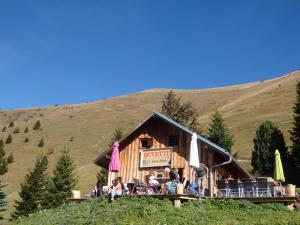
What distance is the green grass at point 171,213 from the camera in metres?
17.3

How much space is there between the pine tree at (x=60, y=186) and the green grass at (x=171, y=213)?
18.1 m

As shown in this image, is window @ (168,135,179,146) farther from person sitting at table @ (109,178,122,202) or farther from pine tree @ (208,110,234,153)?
pine tree @ (208,110,234,153)

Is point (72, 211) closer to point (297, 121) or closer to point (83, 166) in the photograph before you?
point (297, 121)

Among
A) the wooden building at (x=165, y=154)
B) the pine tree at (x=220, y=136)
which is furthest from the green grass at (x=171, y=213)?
the pine tree at (x=220, y=136)

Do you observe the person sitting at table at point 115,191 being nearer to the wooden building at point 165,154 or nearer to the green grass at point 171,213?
the green grass at point 171,213

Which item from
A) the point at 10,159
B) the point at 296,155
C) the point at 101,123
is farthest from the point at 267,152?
the point at 101,123

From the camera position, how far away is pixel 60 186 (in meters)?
40.4

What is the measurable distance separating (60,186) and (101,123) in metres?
53.1

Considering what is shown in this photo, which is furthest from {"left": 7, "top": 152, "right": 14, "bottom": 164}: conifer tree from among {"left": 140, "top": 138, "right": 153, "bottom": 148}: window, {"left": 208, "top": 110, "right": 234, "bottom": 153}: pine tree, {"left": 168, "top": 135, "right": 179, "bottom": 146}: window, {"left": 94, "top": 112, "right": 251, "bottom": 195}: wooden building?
{"left": 168, "top": 135, "right": 179, "bottom": 146}: window

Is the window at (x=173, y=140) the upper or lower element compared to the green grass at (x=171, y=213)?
upper

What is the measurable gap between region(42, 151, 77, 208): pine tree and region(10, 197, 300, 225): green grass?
18.1 meters

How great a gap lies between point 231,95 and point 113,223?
107 m

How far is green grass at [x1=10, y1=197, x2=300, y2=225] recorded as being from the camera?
680 inches

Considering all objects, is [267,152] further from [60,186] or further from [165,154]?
[60,186]
